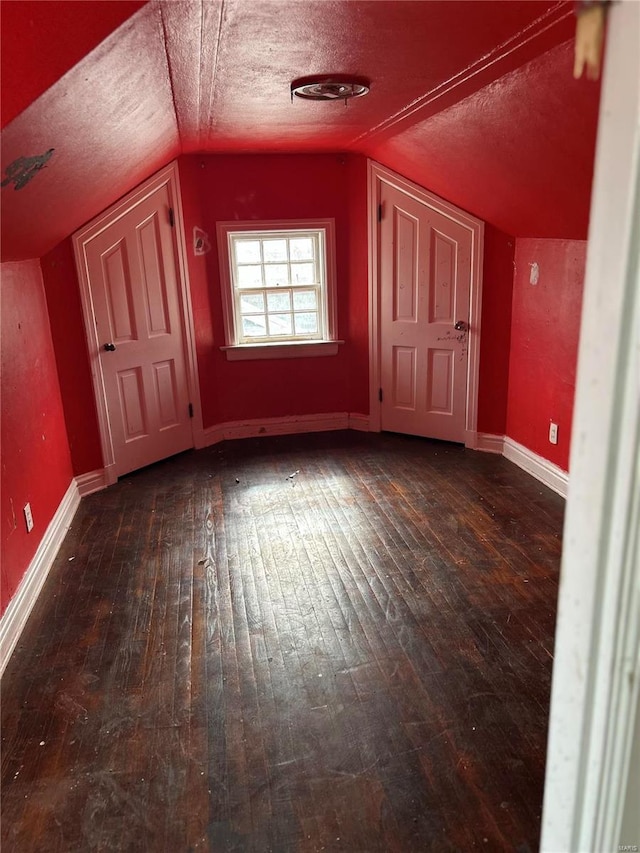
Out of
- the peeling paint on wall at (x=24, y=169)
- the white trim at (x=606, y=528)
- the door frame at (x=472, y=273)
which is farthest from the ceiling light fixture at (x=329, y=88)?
the white trim at (x=606, y=528)

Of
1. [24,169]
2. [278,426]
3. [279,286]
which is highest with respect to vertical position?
[24,169]

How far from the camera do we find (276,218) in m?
4.79

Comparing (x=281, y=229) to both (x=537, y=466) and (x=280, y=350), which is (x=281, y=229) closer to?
(x=280, y=350)

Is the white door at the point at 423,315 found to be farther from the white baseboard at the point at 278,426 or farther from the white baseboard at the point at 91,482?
the white baseboard at the point at 91,482

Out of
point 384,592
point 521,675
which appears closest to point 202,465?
point 384,592

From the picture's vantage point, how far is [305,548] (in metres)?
3.35

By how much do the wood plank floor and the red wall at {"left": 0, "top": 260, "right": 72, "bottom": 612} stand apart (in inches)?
11.5

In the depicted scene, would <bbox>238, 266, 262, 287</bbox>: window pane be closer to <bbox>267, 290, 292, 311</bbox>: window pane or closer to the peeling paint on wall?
<bbox>267, 290, 292, 311</bbox>: window pane

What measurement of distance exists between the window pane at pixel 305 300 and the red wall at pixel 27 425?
6.52 feet

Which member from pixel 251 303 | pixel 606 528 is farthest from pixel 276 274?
pixel 606 528

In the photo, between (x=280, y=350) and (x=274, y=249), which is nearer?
(x=274, y=249)

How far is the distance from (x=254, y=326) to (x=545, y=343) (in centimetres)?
229

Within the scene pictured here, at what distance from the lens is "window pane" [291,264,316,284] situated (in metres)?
4.96

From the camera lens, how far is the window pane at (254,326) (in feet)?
16.4
